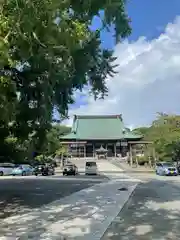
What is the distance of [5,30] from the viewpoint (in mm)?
6414

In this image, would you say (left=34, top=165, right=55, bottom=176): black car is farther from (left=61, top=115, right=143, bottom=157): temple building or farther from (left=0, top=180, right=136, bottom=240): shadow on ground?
(left=0, top=180, right=136, bottom=240): shadow on ground

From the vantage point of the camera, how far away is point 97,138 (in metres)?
92.2

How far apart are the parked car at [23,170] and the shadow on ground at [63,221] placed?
1425 inches

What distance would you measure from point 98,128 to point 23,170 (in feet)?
149

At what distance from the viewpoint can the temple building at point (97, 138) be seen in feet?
298

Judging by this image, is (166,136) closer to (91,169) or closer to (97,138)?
(91,169)

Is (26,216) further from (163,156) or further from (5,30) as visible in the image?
(163,156)

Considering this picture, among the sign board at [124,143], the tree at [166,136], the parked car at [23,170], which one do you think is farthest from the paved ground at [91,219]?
the sign board at [124,143]

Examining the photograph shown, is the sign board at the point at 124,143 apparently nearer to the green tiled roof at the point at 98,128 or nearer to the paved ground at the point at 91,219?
the green tiled roof at the point at 98,128

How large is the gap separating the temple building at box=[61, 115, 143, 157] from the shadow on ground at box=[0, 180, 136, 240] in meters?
71.9

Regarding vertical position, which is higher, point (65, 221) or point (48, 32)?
point (48, 32)

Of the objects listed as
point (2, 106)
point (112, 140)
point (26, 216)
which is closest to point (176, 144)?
point (112, 140)

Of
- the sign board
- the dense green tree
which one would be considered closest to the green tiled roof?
the sign board

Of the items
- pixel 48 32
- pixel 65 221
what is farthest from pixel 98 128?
pixel 48 32
